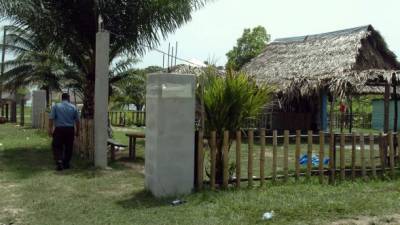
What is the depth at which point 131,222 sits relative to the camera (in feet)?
19.6

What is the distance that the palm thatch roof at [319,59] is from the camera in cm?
1753

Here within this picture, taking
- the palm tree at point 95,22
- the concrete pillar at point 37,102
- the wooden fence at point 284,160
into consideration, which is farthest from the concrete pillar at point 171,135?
the concrete pillar at point 37,102

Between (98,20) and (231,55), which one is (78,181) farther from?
(231,55)

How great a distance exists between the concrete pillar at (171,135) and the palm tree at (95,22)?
5733mm

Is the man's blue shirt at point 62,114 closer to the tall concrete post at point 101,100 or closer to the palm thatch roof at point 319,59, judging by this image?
the tall concrete post at point 101,100

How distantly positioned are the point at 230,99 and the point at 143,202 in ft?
6.78

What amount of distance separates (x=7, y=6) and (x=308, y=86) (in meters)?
9.70

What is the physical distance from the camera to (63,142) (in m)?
10.3

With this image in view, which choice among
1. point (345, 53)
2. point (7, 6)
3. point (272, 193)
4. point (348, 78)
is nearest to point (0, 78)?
point (7, 6)

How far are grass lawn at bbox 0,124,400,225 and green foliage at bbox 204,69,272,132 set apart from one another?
3.73ft

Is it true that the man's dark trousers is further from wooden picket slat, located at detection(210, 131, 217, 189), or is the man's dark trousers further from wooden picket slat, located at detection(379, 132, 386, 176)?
wooden picket slat, located at detection(379, 132, 386, 176)

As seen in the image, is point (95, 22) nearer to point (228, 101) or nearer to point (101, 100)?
point (101, 100)

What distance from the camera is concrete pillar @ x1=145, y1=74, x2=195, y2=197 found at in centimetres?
731

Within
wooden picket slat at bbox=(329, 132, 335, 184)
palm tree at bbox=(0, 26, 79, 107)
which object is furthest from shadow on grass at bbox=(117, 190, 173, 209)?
palm tree at bbox=(0, 26, 79, 107)
